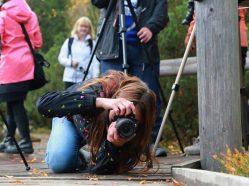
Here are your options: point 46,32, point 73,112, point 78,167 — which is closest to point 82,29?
point 78,167

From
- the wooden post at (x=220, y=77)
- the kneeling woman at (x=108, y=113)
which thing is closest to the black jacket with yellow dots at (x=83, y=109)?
the kneeling woman at (x=108, y=113)

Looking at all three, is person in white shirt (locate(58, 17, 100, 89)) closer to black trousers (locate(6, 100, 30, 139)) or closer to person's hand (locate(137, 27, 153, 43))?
black trousers (locate(6, 100, 30, 139))

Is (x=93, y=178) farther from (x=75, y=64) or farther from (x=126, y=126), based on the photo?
(x=75, y=64)

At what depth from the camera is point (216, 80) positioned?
14.3 ft

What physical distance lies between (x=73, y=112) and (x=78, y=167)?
2.59 ft

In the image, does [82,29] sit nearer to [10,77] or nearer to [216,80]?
[10,77]

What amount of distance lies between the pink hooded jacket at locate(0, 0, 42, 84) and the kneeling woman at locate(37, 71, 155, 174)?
225 cm

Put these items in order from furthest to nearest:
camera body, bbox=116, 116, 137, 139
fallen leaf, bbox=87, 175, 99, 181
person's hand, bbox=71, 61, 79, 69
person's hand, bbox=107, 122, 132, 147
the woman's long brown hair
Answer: person's hand, bbox=71, 61, 79, 69 < fallen leaf, bbox=87, 175, 99, 181 < the woman's long brown hair < person's hand, bbox=107, 122, 132, 147 < camera body, bbox=116, 116, 137, 139

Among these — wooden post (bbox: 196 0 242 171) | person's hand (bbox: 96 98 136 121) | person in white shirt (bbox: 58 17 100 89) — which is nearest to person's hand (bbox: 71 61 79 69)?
person in white shirt (bbox: 58 17 100 89)

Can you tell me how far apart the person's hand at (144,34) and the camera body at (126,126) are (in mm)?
2033

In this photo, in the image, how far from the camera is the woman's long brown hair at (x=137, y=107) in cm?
426

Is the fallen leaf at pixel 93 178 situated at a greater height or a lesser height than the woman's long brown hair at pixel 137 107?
lesser

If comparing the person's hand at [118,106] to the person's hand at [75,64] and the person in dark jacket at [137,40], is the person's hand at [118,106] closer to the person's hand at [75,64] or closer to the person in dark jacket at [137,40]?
the person in dark jacket at [137,40]

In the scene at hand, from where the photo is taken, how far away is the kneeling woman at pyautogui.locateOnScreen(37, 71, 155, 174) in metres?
4.19
